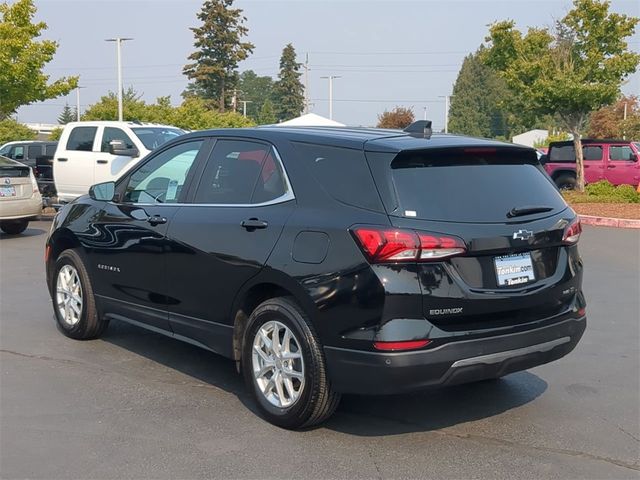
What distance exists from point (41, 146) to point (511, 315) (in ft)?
65.0

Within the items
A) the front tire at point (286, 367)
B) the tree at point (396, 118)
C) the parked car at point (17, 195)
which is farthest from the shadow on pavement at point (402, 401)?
the tree at point (396, 118)

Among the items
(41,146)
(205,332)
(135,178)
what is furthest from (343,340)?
(41,146)

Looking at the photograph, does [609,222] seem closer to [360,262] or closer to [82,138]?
[82,138]

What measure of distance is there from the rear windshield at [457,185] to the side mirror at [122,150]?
35.9 ft

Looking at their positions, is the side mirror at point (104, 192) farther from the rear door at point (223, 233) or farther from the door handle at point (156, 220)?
the rear door at point (223, 233)

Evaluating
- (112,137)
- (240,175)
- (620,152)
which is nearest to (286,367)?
(240,175)

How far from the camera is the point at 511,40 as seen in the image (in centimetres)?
2253

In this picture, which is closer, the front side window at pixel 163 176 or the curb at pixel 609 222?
the front side window at pixel 163 176

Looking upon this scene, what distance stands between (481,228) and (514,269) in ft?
1.11

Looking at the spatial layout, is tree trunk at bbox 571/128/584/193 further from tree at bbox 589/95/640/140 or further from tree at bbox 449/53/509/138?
tree at bbox 449/53/509/138

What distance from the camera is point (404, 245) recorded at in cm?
386

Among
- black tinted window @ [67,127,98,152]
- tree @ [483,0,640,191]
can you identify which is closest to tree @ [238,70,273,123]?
tree @ [483,0,640,191]

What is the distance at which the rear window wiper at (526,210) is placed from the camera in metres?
4.29

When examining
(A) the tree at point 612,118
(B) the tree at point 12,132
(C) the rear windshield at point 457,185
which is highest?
(A) the tree at point 612,118
